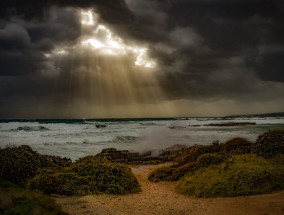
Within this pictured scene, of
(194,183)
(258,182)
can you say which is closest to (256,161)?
(258,182)

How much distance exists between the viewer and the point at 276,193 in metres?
9.32

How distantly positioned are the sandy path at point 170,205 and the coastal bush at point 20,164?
2048 millimetres

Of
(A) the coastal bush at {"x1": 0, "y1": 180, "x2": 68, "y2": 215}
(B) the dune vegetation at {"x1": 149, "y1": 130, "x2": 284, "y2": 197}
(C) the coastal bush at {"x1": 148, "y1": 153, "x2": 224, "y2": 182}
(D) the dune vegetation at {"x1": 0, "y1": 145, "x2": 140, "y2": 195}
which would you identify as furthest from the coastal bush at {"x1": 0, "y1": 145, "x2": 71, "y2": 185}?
(B) the dune vegetation at {"x1": 149, "y1": 130, "x2": 284, "y2": 197}

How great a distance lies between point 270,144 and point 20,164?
26.7 ft

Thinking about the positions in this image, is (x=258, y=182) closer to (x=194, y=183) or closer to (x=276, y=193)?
(x=276, y=193)

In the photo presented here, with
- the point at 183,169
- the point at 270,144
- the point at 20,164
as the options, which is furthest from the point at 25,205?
the point at 270,144

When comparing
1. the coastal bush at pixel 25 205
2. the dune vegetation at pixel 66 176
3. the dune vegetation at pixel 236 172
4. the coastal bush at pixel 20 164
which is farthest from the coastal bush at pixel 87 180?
the coastal bush at pixel 25 205

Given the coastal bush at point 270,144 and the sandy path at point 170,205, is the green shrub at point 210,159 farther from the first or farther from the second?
the sandy path at point 170,205

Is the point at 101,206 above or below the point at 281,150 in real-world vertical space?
below

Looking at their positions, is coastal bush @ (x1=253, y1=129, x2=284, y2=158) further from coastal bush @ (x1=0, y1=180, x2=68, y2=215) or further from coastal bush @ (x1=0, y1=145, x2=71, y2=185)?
coastal bush @ (x1=0, y1=180, x2=68, y2=215)

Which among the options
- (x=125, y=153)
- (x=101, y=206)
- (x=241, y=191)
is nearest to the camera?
(x=101, y=206)

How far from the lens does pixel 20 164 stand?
11250 millimetres

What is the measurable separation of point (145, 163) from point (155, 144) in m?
8.43

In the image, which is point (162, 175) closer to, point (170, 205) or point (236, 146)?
point (236, 146)
